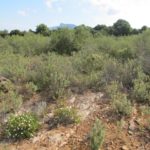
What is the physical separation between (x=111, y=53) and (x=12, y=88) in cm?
444

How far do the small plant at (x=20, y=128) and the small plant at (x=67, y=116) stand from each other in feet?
1.76

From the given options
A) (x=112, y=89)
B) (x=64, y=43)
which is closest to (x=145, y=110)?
(x=112, y=89)

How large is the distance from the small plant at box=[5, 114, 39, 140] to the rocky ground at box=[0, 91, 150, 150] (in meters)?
0.14

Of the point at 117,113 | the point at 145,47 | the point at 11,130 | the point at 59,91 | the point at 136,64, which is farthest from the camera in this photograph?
the point at 145,47

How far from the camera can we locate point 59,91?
8.52 meters

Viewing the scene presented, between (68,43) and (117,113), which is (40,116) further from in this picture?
(68,43)

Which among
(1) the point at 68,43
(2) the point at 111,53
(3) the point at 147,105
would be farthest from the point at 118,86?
(1) the point at 68,43

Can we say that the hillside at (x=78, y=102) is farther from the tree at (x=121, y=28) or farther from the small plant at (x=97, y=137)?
the tree at (x=121, y=28)

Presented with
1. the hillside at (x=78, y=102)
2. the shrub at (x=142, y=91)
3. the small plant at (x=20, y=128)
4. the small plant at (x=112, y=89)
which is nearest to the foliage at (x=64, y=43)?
the hillside at (x=78, y=102)

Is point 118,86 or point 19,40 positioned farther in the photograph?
point 19,40

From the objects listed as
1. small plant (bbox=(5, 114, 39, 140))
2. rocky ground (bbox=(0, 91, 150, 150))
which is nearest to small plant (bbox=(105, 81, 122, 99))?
rocky ground (bbox=(0, 91, 150, 150))

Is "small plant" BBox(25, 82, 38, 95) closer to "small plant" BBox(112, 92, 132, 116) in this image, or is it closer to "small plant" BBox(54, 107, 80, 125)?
"small plant" BBox(54, 107, 80, 125)

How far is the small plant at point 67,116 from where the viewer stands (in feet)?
24.8

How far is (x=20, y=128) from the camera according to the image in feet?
23.7
